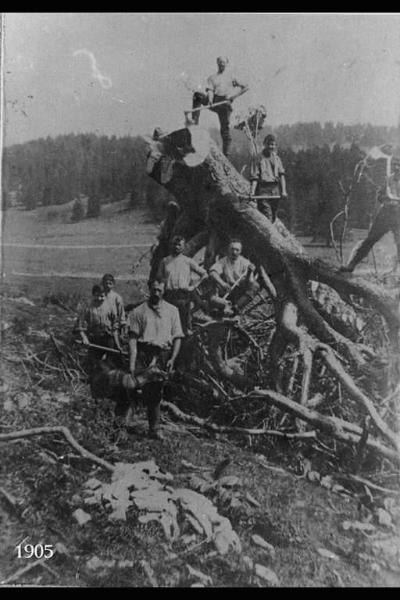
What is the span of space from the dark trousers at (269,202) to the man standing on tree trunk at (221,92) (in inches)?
26.2

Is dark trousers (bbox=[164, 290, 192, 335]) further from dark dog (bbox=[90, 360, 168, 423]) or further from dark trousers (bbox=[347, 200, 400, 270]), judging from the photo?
dark trousers (bbox=[347, 200, 400, 270])

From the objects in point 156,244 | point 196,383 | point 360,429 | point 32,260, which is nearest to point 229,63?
point 156,244

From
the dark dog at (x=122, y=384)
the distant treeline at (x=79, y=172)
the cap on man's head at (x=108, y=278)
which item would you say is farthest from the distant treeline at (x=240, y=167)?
the dark dog at (x=122, y=384)

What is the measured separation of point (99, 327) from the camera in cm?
512

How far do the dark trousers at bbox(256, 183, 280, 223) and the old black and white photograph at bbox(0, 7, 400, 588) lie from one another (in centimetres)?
2

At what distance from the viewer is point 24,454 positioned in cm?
496

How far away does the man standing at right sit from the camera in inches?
203

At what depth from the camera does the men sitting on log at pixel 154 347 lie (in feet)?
16.5

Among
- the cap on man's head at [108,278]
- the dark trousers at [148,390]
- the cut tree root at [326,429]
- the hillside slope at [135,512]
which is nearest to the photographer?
the hillside slope at [135,512]

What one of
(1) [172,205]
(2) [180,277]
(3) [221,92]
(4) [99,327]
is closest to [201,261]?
(2) [180,277]

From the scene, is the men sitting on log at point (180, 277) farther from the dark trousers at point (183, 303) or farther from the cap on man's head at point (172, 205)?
the cap on man's head at point (172, 205)

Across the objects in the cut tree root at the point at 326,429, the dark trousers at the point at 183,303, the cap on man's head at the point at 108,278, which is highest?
the cap on man's head at the point at 108,278

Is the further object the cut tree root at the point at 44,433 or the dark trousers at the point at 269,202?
the dark trousers at the point at 269,202

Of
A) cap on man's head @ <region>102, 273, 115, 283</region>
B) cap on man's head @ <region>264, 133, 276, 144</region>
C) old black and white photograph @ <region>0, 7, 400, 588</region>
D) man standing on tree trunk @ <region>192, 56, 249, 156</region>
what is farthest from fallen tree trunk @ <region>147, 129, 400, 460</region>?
cap on man's head @ <region>102, 273, 115, 283</region>
